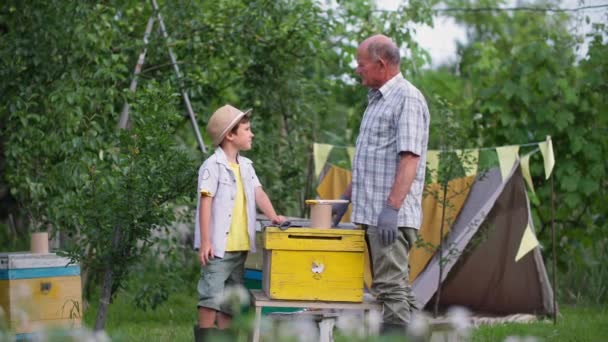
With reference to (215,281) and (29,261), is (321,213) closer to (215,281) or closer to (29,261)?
(215,281)

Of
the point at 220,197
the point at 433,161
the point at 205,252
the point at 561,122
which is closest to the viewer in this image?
the point at 205,252

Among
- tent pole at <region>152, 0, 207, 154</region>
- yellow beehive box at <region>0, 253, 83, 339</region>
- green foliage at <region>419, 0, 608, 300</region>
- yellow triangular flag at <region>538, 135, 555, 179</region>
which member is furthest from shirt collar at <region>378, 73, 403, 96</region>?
green foliage at <region>419, 0, 608, 300</region>

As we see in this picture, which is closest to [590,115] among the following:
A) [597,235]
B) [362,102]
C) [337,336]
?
[597,235]

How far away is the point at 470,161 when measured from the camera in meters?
6.68

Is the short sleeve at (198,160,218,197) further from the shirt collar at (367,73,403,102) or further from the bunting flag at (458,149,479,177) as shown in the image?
the bunting flag at (458,149,479,177)

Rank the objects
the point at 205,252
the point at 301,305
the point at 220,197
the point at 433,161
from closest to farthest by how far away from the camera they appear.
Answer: the point at 301,305, the point at 205,252, the point at 220,197, the point at 433,161

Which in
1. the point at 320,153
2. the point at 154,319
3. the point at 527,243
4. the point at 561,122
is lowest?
the point at 154,319

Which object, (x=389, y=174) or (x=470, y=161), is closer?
(x=389, y=174)

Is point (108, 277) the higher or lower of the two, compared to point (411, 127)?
lower

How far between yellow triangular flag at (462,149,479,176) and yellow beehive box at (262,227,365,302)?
8.02 feet

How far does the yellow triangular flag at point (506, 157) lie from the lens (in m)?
6.62

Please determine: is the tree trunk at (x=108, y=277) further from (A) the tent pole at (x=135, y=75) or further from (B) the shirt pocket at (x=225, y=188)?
(A) the tent pole at (x=135, y=75)

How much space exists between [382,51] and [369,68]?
101mm

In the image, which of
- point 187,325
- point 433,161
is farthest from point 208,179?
point 433,161
